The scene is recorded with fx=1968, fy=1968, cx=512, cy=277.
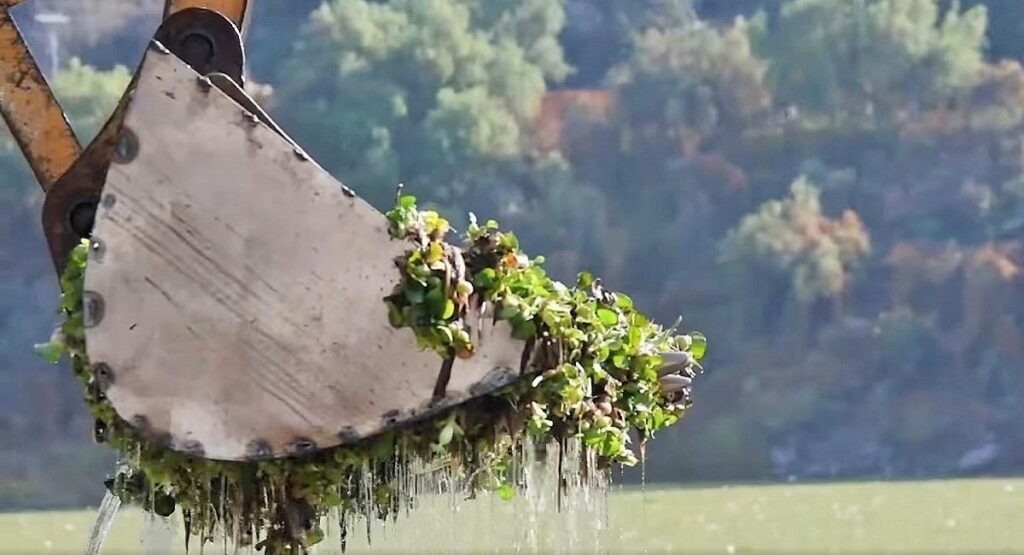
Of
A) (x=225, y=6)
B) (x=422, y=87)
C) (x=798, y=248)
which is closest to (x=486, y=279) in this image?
(x=225, y=6)

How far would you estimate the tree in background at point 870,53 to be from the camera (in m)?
23.5

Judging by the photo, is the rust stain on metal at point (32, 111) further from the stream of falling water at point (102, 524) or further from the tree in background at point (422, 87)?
the tree in background at point (422, 87)

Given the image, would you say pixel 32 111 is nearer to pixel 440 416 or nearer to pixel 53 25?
pixel 440 416

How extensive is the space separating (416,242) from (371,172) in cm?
1716

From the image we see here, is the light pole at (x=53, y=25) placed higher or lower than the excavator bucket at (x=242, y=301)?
higher

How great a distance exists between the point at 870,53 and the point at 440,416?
75.5 ft

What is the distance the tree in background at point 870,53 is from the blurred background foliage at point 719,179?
1.4 inches

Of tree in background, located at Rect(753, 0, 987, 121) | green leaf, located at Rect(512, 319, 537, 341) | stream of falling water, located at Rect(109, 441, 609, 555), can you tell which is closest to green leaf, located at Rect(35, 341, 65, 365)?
stream of falling water, located at Rect(109, 441, 609, 555)

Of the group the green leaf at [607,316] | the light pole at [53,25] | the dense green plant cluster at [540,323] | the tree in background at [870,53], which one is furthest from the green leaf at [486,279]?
the tree in background at [870,53]

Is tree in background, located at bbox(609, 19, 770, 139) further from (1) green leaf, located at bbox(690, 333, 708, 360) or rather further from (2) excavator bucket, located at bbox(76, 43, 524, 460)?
(2) excavator bucket, located at bbox(76, 43, 524, 460)

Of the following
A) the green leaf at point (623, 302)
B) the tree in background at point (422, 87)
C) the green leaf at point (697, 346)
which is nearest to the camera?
the green leaf at point (623, 302)

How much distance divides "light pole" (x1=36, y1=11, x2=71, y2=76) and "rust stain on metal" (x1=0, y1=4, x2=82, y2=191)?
738 inches

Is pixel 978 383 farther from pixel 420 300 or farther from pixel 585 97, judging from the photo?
pixel 420 300

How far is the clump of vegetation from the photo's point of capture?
1.77 m
